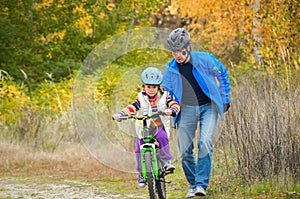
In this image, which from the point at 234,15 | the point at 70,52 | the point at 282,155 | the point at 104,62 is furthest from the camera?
the point at 234,15

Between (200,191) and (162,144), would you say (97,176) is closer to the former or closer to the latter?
(200,191)

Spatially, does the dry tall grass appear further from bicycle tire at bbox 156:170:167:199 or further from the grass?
bicycle tire at bbox 156:170:167:199

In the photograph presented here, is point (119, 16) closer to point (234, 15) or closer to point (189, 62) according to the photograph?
point (234, 15)

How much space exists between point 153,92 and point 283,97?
171 centimetres

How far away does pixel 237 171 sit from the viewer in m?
7.00

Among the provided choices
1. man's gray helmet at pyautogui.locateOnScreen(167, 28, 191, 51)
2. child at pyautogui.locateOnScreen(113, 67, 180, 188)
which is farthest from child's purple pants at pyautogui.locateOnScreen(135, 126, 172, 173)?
man's gray helmet at pyautogui.locateOnScreen(167, 28, 191, 51)

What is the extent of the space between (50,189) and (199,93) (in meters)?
2.64

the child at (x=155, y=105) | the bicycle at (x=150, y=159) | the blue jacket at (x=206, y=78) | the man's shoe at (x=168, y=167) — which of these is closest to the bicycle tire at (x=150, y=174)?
the bicycle at (x=150, y=159)

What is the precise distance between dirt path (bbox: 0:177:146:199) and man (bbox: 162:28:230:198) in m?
1.04

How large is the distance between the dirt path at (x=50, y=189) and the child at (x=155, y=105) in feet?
4.33

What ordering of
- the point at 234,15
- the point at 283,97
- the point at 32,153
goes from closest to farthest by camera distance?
1. the point at 283,97
2. the point at 32,153
3. the point at 234,15

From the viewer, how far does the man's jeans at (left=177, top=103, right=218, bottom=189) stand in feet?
21.3

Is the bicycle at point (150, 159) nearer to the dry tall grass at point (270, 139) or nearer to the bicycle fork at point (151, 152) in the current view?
the bicycle fork at point (151, 152)

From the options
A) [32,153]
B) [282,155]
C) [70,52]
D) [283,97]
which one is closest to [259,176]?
[282,155]
